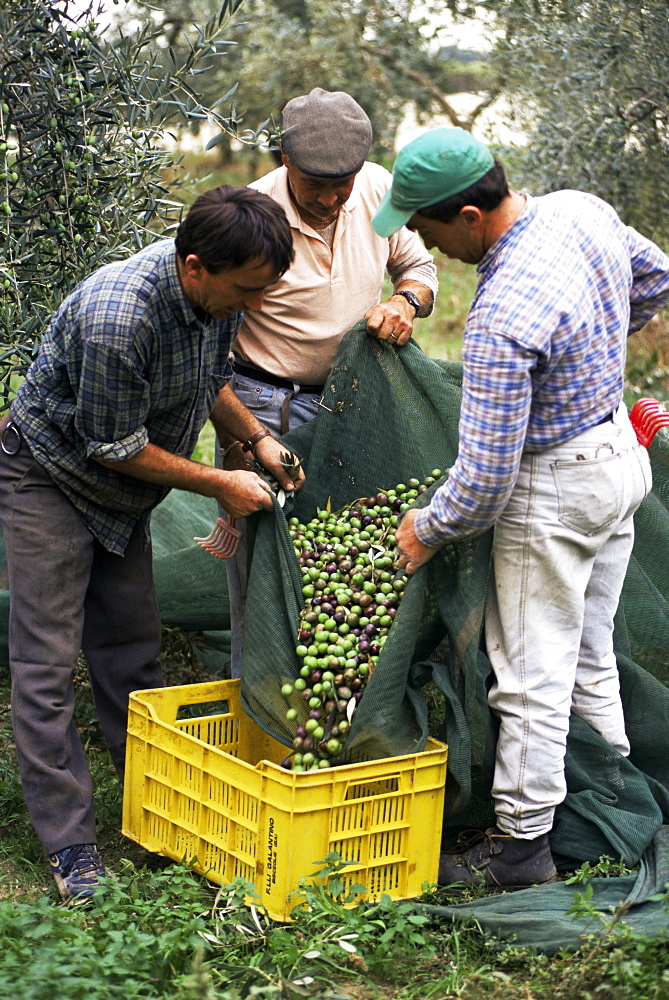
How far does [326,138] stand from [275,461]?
1.01 m

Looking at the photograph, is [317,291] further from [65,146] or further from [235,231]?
[65,146]

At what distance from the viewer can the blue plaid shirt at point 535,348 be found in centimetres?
261

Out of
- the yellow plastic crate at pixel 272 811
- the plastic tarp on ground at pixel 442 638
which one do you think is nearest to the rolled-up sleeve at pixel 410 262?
the plastic tarp on ground at pixel 442 638

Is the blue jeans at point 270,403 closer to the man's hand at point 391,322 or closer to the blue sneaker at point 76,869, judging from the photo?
the man's hand at point 391,322

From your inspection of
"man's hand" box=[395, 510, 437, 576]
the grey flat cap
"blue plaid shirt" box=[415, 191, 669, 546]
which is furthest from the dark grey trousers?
the grey flat cap

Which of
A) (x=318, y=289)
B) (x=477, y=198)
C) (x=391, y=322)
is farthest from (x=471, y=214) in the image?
(x=318, y=289)

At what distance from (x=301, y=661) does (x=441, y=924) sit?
32.7 inches

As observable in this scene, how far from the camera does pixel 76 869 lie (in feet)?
10.3

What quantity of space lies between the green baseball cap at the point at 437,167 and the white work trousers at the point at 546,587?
74 centimetres

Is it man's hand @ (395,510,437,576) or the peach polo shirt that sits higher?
the peach polo shirt

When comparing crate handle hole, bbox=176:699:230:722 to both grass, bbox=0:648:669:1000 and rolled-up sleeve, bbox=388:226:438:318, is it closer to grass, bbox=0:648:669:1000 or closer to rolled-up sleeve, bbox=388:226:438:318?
grass, bbox=0:648:669:1000

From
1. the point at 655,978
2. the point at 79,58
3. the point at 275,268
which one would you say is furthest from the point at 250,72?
the point at 655,978

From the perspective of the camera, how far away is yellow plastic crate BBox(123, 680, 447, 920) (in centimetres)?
283

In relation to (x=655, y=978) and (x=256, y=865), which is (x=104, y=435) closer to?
(x=256, y=865)
